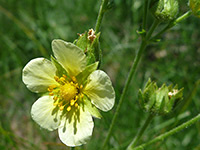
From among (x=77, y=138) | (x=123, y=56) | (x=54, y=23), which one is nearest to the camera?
(x=77, y=138)

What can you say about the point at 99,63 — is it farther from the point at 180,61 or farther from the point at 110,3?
the point at 180,61

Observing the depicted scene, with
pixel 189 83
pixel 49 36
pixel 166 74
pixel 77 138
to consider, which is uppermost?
pixel 49 36

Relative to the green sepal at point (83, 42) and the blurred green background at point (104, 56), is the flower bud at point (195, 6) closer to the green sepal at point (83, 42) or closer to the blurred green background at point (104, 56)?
the green sepal at point (83, 42)

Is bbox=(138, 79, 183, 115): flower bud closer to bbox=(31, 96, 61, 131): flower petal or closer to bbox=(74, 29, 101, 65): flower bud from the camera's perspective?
bbox=(74, 29, 101, 65): flower bud

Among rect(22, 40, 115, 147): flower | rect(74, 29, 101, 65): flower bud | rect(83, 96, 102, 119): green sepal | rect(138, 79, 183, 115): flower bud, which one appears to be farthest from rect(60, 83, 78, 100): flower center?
rect(138, 79, 183, 115): flower bud

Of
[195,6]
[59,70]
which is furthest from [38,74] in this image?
[195,6]

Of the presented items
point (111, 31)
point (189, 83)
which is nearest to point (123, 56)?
point (111, 31)

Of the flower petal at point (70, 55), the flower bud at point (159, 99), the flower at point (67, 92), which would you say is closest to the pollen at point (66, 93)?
the flower at point (67, 92)
